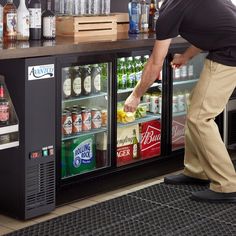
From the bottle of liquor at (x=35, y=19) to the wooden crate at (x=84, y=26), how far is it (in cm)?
27

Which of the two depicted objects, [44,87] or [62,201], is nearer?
[44,87]

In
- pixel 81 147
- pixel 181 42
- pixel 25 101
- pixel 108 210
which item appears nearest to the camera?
pixel 25 101

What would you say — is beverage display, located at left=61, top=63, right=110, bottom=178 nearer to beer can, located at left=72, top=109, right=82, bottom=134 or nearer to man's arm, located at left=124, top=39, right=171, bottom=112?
beer can, located at left=72, top=109, right=82, bottom=134

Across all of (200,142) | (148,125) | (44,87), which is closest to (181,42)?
(148,125)

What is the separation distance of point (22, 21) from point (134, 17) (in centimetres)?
116

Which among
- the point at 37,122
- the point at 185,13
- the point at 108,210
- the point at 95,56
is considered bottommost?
the point at 108,210

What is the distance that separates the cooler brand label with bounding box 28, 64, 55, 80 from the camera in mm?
4188

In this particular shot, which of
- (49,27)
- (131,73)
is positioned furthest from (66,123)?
(131,73)

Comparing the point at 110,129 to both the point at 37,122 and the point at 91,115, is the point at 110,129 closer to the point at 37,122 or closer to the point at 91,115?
the point at 91,115

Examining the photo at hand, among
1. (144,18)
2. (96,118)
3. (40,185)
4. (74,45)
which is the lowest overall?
(40,185)

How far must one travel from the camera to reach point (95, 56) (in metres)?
4.67

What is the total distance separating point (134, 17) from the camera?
5500mm

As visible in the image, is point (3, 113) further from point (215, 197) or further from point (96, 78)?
point (215, 197)

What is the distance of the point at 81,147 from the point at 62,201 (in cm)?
48
